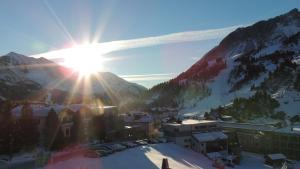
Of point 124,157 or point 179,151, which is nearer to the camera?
point 124,157

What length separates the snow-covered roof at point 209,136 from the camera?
207 feet

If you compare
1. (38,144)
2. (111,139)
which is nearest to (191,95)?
(111,139)

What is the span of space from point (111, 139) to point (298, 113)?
2350 inches

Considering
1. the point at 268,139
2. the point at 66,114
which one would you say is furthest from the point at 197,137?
the point at 66,114

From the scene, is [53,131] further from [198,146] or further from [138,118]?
[138,118]

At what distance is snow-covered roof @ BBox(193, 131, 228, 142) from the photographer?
63172 mm

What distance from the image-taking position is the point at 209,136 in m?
64.8

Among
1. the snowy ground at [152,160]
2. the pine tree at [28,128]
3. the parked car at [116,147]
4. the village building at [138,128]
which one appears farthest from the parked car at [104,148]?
the village building at [138,128]

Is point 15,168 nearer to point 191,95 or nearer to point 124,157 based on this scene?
point 124,157

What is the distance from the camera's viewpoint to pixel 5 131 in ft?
162

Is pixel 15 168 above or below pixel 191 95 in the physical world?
below

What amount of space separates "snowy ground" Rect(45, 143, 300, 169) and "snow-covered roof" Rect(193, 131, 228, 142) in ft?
11.1

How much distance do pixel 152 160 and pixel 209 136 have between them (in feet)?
68.0

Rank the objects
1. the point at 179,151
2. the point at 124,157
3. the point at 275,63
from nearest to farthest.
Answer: the point at 124,157 → the point at 179,151 → the point at 275,63
